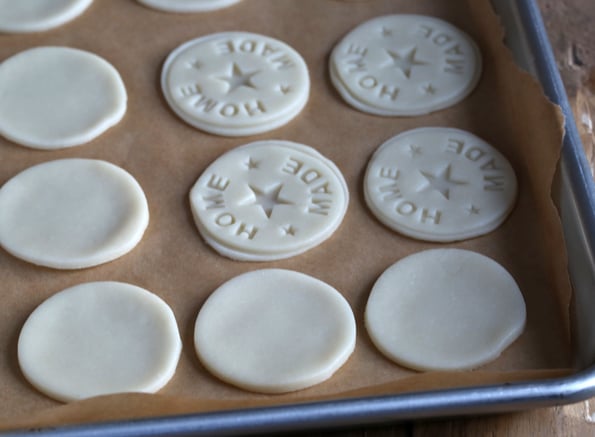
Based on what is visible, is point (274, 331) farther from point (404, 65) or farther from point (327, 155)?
point (404, 65)

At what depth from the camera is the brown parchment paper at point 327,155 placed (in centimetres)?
122

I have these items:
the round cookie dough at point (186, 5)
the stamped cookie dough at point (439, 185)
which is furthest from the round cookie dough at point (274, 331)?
the round cookie dough at point (186, 5)

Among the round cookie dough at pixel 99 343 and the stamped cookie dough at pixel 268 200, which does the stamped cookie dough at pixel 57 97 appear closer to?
the stamped cookie dough at pixel 268 200

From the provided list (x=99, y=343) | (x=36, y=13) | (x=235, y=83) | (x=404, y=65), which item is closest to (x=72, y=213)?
(x=99, y=343)

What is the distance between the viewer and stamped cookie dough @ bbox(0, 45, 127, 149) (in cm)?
154

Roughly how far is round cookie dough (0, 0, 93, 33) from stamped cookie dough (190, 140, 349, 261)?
1.56 feet

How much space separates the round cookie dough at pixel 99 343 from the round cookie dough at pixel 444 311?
29cm

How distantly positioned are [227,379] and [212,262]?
0.22 metres

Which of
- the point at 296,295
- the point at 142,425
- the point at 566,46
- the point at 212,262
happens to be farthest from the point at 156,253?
the point at 566,46

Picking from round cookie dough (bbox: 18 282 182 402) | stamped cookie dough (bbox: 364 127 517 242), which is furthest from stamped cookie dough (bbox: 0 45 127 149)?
stamped cookie dough (bbox: 364 127 517 242)

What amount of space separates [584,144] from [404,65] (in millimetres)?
336

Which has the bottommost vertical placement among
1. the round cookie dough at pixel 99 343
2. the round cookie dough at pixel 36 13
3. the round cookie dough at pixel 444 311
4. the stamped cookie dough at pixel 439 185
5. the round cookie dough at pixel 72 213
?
the round cookie dough at pixel 99 343

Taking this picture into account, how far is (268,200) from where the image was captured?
4.77 feet

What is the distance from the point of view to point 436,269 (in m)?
1.34
